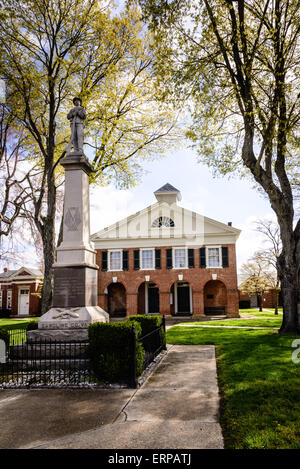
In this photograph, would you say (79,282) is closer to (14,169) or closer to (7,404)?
(7,404)

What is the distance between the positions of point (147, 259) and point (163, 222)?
3.49 meters

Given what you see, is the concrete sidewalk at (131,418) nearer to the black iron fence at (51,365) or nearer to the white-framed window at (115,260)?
the black iron fence at (51,365)

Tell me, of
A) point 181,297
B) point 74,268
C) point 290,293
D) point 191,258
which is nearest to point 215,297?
point 181,297

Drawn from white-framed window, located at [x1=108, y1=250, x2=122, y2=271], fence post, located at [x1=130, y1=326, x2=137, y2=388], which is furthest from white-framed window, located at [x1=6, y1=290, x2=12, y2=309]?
fence post, located at [x1=130, y1=326, x2=137, y2=388]

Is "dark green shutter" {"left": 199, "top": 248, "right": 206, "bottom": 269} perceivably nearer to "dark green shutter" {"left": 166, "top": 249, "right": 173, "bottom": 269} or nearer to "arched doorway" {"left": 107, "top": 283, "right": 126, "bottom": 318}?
"dark green shutter" {"left": 166, "top": 249, "right": 173, "bottom": 269}

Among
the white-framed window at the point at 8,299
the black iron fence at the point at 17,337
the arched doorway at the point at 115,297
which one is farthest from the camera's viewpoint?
the white-framed window at the point at 8,299

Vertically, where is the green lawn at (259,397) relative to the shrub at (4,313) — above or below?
above

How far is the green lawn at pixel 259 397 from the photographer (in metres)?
3.94

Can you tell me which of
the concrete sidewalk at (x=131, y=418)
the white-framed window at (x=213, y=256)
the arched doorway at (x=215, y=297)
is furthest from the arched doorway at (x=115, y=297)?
the concrete sidewalk at (x=131, y=418)

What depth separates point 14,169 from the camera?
1794 cm

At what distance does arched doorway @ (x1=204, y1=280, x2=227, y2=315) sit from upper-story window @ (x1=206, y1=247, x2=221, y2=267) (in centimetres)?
260

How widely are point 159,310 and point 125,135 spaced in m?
18.0

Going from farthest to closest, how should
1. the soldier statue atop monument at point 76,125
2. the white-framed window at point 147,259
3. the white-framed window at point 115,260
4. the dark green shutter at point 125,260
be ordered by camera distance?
the white-framed window at point 115,260 → the dark green shutter at point 125,260 → the white-framed window at point 147,259 → the soldier statue atop monument at point 76,125
